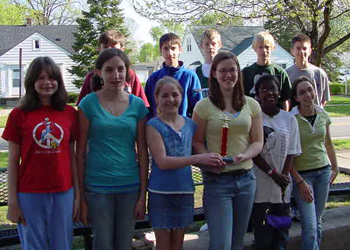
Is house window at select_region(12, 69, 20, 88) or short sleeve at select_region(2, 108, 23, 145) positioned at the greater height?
house window at select_region(12, 69, 20, 88)

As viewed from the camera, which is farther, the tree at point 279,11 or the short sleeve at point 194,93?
the tree at point 279,11

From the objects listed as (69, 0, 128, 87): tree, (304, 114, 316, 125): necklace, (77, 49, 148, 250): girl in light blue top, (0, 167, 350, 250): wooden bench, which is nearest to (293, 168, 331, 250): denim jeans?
(304, 114, 316, 125): necklace

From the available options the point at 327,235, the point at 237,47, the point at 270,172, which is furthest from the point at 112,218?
the point at 237,47

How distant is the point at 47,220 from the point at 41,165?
0.41m

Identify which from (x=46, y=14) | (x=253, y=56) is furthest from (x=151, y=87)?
(x=46, y=14)

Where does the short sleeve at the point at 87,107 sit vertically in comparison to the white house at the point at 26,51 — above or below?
below

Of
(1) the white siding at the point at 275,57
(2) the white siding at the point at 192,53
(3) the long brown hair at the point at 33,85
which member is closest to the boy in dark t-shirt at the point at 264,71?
(3) the long brown hair at the point at 33,85

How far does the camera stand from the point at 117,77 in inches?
124

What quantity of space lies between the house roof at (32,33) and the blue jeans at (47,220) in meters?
36.3

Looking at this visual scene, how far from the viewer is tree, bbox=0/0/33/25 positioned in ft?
174

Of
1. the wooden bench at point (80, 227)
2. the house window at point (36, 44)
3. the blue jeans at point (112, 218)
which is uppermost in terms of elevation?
the house window at point (36, 44)

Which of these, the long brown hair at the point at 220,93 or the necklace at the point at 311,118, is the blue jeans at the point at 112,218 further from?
the necklace at the point at 311,118

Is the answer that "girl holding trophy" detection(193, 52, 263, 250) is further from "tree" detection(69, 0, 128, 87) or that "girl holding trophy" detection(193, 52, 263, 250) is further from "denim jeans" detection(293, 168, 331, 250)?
"tree" detection(69, 0, 128, 87)

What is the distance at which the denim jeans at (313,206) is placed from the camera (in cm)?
381
